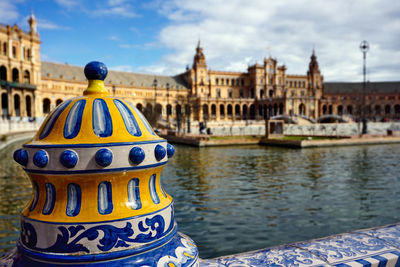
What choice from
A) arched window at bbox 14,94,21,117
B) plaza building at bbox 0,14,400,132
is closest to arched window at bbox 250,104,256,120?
plaza building at bbox 0,14,400,132

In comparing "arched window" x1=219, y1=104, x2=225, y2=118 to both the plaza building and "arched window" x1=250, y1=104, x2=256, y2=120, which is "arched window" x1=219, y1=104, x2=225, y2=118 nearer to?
the plaza building

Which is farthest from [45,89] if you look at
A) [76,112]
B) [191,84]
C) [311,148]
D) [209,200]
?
[76,112]

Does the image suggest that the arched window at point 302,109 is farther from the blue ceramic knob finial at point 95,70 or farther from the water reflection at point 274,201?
the blue ceramic knob finial at point 95,70

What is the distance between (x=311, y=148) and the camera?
22.7m

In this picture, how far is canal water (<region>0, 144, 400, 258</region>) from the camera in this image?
5848 mm

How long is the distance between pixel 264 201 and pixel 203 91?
7999 cm

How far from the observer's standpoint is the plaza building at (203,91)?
163 ft

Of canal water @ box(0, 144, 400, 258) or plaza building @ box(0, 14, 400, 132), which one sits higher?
plaza building @ box(0, 14, 400, 132)

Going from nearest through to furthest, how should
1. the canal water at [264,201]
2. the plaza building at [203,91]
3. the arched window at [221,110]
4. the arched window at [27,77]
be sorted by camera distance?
the canal water at [264,201]
the plaza building at [203,91]
the arched window at [27,77]
the arched window at [221,110]

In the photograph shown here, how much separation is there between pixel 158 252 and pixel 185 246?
0.80 feet

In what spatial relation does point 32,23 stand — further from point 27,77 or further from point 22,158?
point 22,158

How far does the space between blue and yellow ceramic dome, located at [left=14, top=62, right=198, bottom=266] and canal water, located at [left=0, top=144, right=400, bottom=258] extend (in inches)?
139

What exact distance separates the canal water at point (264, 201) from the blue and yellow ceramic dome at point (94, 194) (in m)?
3.53

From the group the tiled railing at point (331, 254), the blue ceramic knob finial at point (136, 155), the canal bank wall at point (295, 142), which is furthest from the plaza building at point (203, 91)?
Result: the blue ceramic knob finial at point (136, 155)
